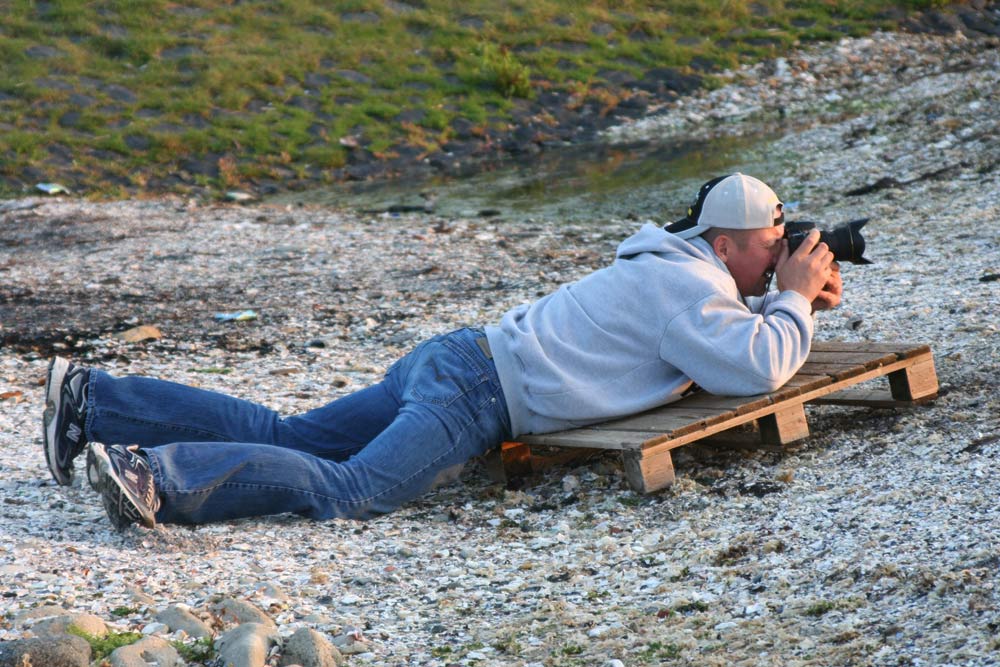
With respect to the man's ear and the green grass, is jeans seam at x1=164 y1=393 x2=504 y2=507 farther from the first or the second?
the green grass

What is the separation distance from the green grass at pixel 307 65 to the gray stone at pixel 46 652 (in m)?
11.2

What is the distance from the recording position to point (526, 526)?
4.82 meters

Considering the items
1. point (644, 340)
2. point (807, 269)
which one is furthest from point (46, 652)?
point (807, 269)

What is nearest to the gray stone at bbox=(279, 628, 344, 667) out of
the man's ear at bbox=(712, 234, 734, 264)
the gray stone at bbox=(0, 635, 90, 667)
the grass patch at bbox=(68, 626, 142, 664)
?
the grass patch at bbox=(68, 626, 142, 664)

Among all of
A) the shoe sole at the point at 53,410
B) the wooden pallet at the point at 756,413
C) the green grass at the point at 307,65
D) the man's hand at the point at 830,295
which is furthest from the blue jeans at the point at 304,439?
the green grass at the point at 307,65

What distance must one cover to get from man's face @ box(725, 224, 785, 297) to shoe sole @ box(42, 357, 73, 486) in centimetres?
262

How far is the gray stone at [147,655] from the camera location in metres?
3.35

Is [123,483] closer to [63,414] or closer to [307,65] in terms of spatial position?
[63,414]

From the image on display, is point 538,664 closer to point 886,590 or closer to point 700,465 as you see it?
point 886,590

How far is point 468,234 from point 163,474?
22.0 feet

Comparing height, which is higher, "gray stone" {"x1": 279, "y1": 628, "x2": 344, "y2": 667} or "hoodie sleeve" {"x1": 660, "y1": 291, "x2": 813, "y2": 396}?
"hoodie sleeve" {"x1": 660, "y1": 291, "x2": 813, "y2": 396}

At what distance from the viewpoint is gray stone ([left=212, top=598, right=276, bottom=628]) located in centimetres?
374

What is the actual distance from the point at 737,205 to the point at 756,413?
2.78 ft

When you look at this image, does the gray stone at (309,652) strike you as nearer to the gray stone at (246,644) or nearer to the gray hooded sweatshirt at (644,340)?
the gray stone at (246,644)
